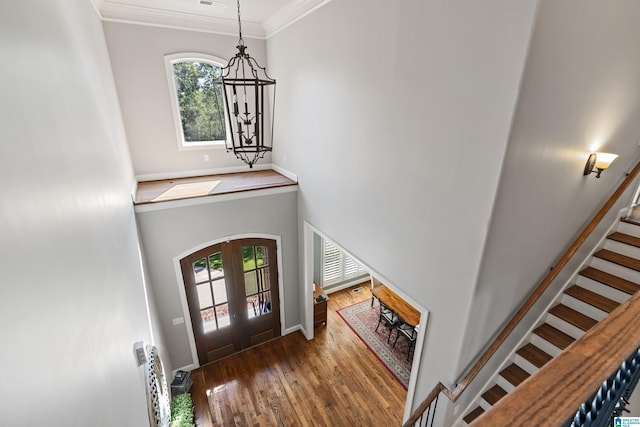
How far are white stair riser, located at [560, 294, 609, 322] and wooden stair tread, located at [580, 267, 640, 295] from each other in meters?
0.35

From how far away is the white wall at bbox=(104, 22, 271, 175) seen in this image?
450 cm

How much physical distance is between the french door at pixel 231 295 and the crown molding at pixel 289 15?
3.58 metres

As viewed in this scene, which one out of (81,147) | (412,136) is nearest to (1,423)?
(81,147)

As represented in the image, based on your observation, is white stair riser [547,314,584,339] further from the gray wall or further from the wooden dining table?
the gray wall

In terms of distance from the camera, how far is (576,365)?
669 millimetres

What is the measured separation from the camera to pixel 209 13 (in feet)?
15.1

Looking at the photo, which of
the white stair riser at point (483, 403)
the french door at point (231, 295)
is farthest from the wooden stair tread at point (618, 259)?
the french door at point (231, 295)

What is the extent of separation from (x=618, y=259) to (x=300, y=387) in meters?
4.82

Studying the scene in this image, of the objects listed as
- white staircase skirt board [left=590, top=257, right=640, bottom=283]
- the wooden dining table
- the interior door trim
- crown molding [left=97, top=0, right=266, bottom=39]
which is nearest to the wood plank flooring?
the interior door trim

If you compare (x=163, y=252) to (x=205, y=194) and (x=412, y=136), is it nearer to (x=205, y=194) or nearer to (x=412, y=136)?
(x=205, y=194)

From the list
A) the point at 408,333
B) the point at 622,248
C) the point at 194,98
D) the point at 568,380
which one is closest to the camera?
the point at 568,380

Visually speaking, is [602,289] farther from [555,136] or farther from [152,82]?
[152,82]

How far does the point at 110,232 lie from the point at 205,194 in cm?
227

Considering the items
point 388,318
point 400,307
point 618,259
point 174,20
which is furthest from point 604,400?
point 174,20
